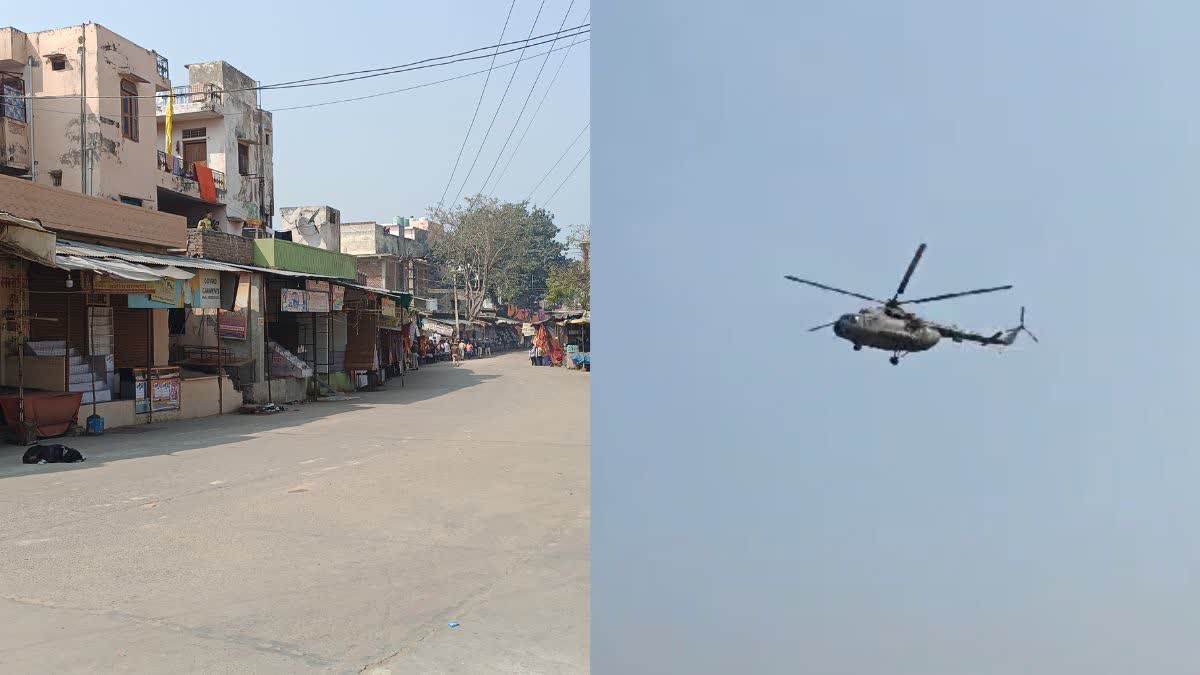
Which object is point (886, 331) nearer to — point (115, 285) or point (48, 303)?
point (115, 285)

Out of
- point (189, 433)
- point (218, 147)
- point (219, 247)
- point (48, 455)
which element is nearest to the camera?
point (48, 455)

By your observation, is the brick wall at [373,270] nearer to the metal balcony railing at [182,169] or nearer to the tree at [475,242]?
the tree at [475,242]

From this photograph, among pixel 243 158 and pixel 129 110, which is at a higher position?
pixel 243 158

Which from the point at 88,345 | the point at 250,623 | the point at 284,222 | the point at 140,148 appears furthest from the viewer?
the point at 284,222

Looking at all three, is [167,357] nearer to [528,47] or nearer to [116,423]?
[116,423]

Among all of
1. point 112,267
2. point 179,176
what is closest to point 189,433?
point 112,267

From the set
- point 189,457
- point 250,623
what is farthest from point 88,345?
point 250,623
